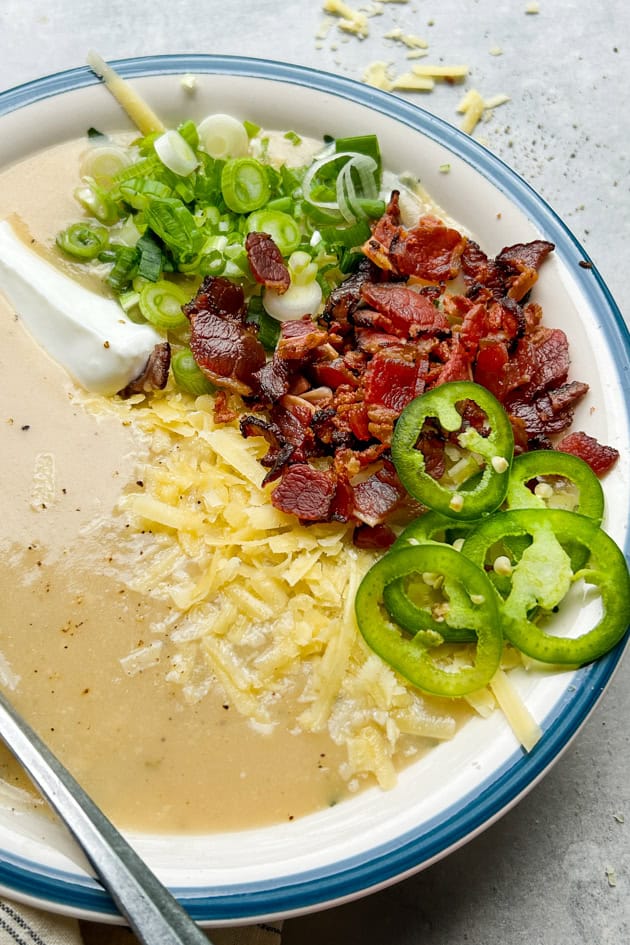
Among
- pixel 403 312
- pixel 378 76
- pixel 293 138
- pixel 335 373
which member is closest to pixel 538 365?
pixel 403 312

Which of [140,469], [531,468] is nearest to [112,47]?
[140,469]

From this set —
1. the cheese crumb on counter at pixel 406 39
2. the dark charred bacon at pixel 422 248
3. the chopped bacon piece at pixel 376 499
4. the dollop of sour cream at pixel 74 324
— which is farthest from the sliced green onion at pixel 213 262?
the cheese crumb on counter at pixel 406 39

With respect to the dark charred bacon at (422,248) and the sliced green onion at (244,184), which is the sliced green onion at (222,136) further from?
the dark charred bacon at (422,248)

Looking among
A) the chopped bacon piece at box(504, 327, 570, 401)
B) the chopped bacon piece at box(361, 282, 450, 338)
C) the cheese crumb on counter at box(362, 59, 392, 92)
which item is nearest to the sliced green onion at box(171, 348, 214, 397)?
the chopped bacon piece at box(361, 282, 450, 338)

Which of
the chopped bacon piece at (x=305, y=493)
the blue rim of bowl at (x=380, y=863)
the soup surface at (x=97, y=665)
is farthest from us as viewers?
the chopped bacon piece at (x=305, y=493)

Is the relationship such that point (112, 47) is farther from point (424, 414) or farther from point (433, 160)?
point (424, 414)

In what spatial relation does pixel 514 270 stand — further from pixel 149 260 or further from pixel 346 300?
pixel 149 260

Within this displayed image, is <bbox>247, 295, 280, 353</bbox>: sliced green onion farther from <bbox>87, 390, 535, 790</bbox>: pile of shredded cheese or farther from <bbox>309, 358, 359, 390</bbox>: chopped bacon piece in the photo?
<bbox>87, 390, 535, 790</bbox>: pile of shredded cheese
